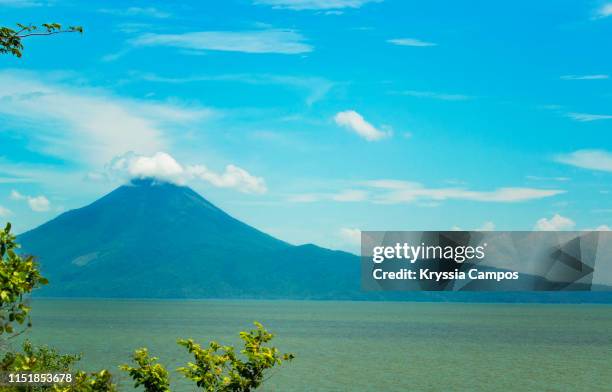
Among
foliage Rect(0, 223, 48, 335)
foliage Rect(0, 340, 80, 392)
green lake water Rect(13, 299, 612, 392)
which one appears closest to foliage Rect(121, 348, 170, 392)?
foliage Rect(0, 340, 80, 392)

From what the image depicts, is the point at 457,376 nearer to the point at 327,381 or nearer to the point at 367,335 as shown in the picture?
the point at 327,381

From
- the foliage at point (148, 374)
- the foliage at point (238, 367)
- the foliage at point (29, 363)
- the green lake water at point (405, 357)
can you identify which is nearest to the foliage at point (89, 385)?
the foliage at point (148, 374)

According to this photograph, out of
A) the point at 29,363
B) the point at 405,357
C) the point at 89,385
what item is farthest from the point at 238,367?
the point at 405,357

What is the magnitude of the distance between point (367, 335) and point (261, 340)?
10959 cm

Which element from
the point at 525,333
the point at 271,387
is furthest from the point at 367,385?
the point at 525,333

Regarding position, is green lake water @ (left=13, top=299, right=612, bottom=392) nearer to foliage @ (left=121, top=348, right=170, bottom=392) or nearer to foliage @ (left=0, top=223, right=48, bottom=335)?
foliage @ (left=121, top=348, right=170, bottom=392)

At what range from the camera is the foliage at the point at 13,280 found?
9438 mm

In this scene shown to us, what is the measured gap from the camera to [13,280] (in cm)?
947

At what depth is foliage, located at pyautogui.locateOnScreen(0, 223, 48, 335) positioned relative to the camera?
944cm

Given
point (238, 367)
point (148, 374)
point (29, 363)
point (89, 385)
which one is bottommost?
point (89, 385)

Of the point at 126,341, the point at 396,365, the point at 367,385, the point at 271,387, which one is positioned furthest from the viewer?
the point at 126,341

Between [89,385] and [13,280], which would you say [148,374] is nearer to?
[89,385]

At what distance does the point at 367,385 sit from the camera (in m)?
57.1

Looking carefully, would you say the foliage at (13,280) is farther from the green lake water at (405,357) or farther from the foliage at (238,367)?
the green lake water at (405,357)
